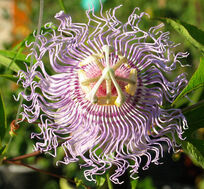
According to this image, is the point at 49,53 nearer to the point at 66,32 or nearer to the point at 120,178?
the point at 66,32

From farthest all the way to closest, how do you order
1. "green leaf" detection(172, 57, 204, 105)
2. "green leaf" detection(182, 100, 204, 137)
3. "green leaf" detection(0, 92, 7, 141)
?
"green leaf" detection(0, 92, 7, 141) → "green leaf" detection(182, 100, 204, 137) → "green leaf" detection(172, 57, 204, 105)

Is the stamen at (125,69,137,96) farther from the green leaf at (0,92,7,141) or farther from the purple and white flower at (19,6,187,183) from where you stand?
the green leaf at (0,92,7,141)

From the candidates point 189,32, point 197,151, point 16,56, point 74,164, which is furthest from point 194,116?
point 74,164

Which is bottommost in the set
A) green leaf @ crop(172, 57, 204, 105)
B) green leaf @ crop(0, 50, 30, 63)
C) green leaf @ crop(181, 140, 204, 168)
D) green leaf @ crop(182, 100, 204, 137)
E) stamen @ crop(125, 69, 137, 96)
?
green leaf @ crop(181, 140, 204, 168)

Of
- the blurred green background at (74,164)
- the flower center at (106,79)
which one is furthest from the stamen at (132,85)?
the blurred green background at (74,164)

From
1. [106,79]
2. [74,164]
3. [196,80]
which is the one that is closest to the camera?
[196,80]

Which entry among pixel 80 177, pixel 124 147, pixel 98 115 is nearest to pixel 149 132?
pixel 124 147

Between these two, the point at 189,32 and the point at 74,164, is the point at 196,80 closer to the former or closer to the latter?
the point at 189,32

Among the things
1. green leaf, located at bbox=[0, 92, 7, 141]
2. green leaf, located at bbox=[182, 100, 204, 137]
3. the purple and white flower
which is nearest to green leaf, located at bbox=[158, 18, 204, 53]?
the purple and white flower
